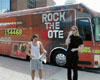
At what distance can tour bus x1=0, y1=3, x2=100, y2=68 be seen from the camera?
6.33 metres

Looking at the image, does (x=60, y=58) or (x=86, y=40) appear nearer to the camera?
(x=86, y=40)

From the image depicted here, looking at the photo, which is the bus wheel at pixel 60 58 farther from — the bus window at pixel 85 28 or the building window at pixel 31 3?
the building window at pixel 31 3

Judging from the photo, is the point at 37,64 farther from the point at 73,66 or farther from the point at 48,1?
the point at 48,1

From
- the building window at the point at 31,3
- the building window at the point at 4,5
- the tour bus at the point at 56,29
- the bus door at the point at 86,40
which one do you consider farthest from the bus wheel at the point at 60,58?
the building window at the point at 31,3

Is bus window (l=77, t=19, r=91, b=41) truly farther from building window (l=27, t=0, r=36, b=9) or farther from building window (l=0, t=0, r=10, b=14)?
building window (l=27, t=0, r=36, b=9)

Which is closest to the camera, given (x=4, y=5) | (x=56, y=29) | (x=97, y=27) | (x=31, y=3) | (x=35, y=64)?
(x=35, y=64)

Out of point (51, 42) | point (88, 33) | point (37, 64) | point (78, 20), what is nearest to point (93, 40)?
point (88, 33)

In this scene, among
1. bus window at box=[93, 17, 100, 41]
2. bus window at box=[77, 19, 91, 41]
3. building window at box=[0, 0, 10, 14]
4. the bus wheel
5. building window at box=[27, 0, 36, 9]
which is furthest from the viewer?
building window at box=[27, 0, 36, 9]

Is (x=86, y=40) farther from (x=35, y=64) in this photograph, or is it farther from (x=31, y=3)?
(x=31, y=3)

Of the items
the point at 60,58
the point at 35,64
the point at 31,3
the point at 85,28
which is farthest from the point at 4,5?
the point at 35,64

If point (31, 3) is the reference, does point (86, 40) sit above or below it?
below

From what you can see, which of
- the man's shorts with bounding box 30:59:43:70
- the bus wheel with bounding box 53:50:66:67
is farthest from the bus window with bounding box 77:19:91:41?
the man's shorts with bounding box 30:59:43:70

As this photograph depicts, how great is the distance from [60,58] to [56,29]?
56.7 inches

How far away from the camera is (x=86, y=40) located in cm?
639
